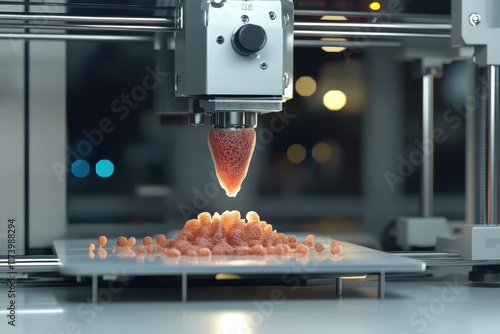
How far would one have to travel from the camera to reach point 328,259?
1285mm

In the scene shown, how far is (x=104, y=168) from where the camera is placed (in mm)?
1570

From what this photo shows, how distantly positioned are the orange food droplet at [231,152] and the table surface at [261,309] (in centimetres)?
17

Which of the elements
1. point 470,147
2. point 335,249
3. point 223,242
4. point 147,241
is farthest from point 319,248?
point 470,147

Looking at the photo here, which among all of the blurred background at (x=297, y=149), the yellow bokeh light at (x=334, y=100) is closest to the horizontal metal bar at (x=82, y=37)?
the blurred background at (x=297, y=149)

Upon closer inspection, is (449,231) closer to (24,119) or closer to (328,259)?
(328,259)

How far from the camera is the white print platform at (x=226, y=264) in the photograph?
3.92 ft

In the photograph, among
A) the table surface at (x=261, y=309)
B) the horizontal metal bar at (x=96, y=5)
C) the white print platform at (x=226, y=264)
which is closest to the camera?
the table surface at (x=261, y=309)

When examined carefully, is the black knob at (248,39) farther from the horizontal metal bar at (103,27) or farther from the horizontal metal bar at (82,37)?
the horizontal metal bar at (82,37)

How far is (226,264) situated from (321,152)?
0.49 metres

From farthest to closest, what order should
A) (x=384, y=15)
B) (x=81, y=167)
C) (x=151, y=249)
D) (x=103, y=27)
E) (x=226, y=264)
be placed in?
(x=384, y=15), (x=81, y=167), (x=103, y=27), (x=151, y=249), (x=226, y=264)

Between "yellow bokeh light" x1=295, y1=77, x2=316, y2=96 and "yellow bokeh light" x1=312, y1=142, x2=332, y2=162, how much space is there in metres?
0.09

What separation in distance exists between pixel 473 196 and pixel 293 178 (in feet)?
1.09

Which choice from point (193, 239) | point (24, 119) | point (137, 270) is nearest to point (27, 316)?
point (137, 270)

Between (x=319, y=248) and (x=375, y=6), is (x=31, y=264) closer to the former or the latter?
(x=319, y=248)
